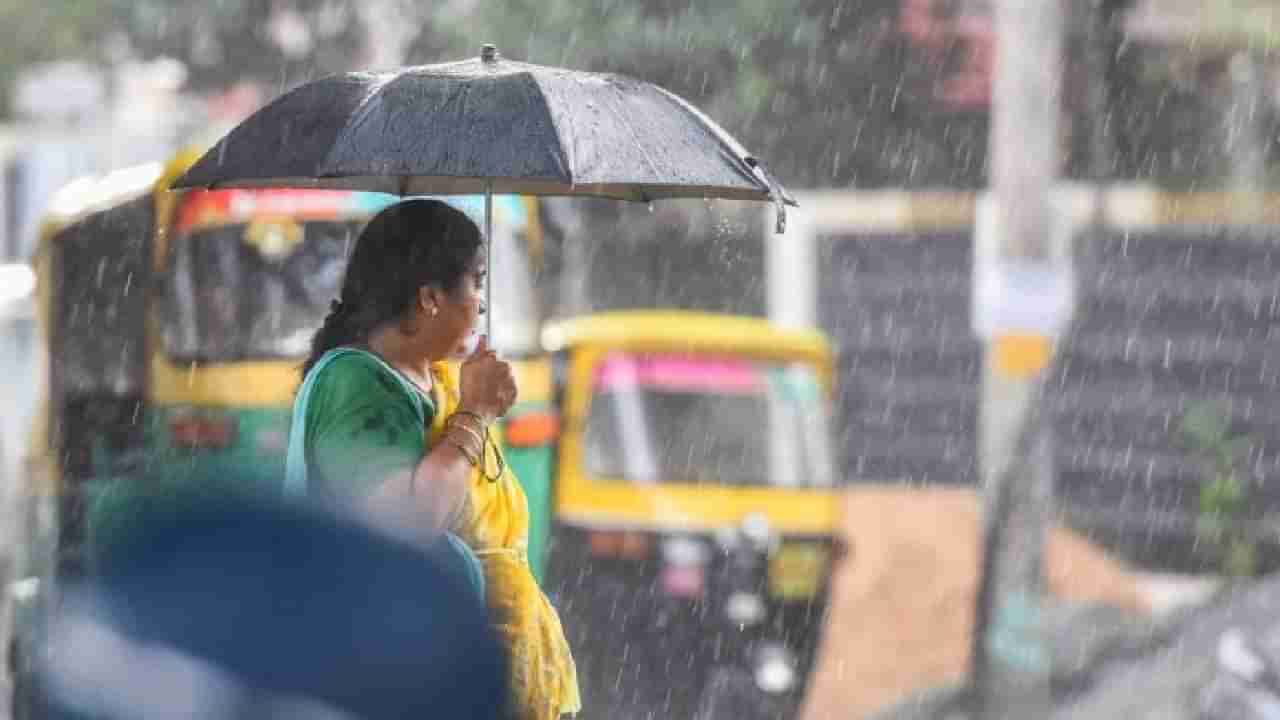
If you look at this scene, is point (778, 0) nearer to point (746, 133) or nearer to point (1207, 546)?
point (746, 133)

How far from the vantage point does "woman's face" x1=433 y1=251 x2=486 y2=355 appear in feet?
13.3

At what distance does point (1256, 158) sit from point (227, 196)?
8720 millimetres

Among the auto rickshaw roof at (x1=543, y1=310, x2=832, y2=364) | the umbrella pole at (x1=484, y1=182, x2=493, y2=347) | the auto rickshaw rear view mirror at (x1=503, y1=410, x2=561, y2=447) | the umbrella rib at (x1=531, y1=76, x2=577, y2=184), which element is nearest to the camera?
the umbrella pole at (x1=484, y1=182, x2=493, y2=347)

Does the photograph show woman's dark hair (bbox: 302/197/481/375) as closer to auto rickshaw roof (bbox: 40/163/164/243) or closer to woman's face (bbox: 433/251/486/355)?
woman's face (bbox: 433/251/486/355)

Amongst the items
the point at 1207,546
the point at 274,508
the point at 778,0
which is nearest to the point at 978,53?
the point at 778,0

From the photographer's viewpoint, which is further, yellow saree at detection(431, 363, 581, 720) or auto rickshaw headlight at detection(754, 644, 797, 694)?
auto rickshaw headlight at detection(754, 644, 797, 694)

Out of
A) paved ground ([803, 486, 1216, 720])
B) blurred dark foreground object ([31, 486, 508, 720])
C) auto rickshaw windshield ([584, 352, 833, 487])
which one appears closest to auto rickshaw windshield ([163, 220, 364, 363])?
auto rickshaw windshield ([584, 352, 833, 487])

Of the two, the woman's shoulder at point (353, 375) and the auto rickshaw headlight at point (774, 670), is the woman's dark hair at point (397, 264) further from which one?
the auto rickshaw headlight at point (774, 670)

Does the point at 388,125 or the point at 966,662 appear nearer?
the point at 388,125

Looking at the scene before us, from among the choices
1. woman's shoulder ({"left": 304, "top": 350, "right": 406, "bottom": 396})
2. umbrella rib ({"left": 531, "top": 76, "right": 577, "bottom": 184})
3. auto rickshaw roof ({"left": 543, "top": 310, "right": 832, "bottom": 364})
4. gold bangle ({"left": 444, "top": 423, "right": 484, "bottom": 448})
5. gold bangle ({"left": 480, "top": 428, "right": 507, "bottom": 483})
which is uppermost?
umbrella rib ({"left": 531, "top": 76, "right": 577, "bottom": 184})

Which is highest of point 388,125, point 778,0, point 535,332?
point 778,0

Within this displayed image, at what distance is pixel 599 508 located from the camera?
1228cm

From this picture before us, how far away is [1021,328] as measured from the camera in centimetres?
1126

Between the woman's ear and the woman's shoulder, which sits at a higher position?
the woman's ear
